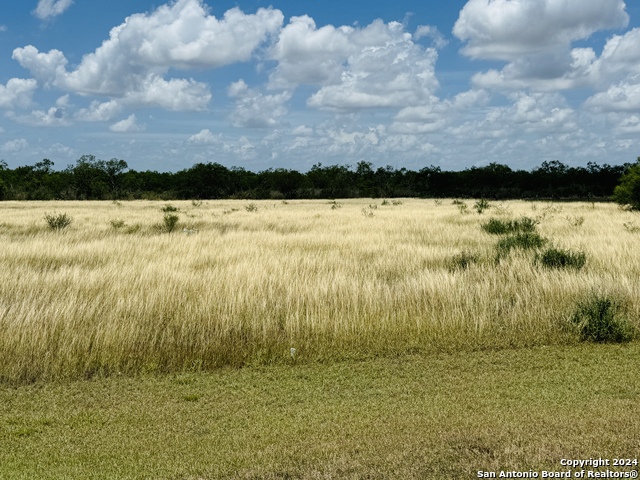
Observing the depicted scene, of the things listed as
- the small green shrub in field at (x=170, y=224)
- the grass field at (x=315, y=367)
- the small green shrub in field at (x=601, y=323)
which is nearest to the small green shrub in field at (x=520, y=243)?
the grass field at (x=315, y=367)

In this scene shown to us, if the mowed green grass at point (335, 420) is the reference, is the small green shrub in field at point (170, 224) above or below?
above

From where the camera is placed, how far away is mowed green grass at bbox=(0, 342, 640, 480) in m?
4.43

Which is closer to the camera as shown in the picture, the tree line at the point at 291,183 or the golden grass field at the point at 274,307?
the golden grass field at the point at 274,307

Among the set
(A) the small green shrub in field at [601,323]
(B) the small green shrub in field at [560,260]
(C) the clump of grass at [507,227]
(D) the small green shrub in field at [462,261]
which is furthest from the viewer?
(C) the clump of grass at [507,227]

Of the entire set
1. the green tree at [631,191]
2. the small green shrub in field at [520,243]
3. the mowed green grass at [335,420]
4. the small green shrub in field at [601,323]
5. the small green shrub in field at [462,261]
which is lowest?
the mowed green grass at [335,420]

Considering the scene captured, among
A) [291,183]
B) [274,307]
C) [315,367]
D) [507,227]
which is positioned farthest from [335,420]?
[291,183]

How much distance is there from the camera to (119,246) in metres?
16.2

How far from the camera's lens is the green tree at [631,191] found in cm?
3375

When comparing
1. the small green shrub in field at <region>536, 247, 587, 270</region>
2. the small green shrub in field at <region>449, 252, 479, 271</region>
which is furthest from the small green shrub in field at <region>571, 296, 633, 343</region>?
the small green shrub in field at <region>449, 252, 479, 271</region>

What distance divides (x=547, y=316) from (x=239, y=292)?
15.3 ft

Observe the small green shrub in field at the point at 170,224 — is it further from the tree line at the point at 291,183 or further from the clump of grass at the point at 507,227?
the tree line at the point at 291,183

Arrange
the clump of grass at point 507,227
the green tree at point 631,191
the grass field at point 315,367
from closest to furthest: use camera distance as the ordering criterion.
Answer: the grass field at point 315,367 < the clump of grass at point 507,227 < the green tree at point 631,191

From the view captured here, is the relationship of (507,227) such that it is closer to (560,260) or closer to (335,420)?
(560,260)

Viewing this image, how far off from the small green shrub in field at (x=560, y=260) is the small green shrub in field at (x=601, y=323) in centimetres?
333
